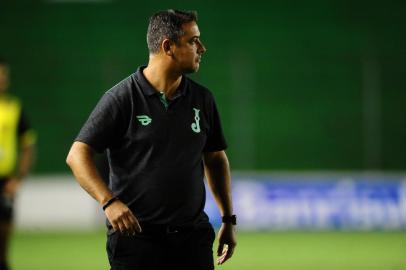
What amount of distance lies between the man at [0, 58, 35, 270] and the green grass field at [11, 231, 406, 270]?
1988 millimetres

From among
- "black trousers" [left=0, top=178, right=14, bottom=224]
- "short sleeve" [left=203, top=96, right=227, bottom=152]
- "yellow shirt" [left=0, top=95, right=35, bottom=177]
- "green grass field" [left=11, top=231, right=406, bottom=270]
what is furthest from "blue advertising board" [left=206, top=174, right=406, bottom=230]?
"short sleeve" [left=203, top=96, right=227, bottom=152]

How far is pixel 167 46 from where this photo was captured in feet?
15.6

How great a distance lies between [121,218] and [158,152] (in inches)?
16.7

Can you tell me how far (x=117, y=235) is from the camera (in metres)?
4.68

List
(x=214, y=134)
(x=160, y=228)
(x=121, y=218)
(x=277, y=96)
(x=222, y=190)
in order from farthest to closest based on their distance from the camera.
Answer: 1. (x=277, y=96)
2. (x=222, y=190)
3. (x=214, y=134)
4. (x=160, y=228)
5. (x=121, y=218)

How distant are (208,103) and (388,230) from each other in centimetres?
1091

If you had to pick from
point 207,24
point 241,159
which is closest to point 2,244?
point 241,159

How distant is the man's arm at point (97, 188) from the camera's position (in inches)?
173

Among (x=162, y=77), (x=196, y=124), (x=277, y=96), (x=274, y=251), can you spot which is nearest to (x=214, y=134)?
(x=196, y=124)

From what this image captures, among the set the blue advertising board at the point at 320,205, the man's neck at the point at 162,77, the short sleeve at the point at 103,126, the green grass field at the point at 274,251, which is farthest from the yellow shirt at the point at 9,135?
the blue advertising board at the point at 320,205

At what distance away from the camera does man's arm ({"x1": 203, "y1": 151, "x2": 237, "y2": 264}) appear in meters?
5.10

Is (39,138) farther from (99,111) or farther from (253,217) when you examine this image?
(99,111)

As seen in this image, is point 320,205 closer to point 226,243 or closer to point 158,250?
point 226,243

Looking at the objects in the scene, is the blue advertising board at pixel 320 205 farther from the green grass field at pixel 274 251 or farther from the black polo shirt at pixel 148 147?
the black polo shirt at pixel 148 147
